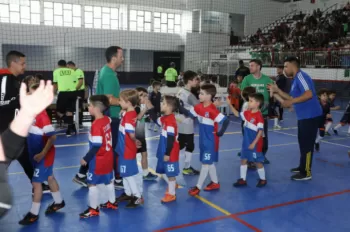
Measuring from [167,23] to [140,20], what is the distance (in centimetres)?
249

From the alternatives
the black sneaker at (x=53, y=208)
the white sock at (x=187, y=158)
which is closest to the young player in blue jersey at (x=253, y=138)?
the white sock at (x=187, y=158)

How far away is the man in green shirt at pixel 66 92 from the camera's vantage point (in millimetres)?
8250

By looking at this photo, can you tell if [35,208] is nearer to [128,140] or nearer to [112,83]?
[128,140]

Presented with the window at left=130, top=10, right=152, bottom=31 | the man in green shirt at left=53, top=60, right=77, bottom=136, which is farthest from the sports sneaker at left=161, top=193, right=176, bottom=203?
the window at left=130, top=10, right=152, bottom=31

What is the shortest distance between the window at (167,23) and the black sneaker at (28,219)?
25.9 m

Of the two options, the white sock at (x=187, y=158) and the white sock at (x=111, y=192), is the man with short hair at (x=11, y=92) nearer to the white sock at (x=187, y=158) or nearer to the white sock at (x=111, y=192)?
the white sock at (x=111, y=192)

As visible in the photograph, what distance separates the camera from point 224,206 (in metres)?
4.27

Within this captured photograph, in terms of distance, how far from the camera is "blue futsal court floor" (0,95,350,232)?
3.68 metres

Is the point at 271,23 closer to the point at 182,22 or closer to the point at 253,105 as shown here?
the point at 182,22

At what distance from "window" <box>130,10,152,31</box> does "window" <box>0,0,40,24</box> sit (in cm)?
730

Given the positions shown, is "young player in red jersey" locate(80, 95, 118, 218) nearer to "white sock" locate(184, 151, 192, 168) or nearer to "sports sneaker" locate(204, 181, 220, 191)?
"sports sneaker" locate(204, 181, 220, 191)

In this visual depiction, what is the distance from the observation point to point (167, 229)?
11.7 feet

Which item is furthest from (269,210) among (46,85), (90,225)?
(46,85)

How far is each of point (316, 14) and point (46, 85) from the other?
2557 centimetres
